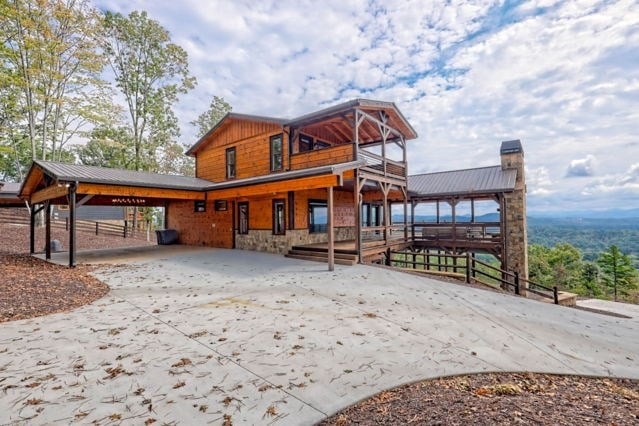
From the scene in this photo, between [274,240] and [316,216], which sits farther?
[316,216]

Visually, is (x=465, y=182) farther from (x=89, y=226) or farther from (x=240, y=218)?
(x=89, y=226)

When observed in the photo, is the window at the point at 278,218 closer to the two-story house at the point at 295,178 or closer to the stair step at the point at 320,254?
the two-story house at the point at 295,178

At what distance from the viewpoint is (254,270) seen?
8758mm

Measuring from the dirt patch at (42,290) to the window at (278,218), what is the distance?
649 cm

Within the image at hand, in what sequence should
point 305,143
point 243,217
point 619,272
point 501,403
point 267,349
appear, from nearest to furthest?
point 501,403, point 267,349, point 305,143, point 243,217, point 619,272

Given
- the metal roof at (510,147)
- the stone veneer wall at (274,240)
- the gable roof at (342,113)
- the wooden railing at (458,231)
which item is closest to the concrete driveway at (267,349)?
the stone veneer wall at (274,240)

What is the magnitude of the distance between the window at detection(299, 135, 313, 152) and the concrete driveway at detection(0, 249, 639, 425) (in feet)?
27.6

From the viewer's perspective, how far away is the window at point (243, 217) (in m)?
13.6

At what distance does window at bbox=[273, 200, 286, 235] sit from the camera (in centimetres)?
1230

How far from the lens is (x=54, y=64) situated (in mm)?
17234

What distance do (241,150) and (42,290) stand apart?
1030cm

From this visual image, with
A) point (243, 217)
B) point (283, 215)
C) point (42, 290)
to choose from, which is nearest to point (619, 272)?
point (283, 215)

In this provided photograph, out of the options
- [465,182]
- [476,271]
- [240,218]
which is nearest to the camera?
[476,271]

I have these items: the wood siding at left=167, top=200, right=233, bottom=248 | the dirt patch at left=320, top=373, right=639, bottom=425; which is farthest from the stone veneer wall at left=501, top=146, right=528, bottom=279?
the wood siding at left=167, top=200, right=233, bottom=248
